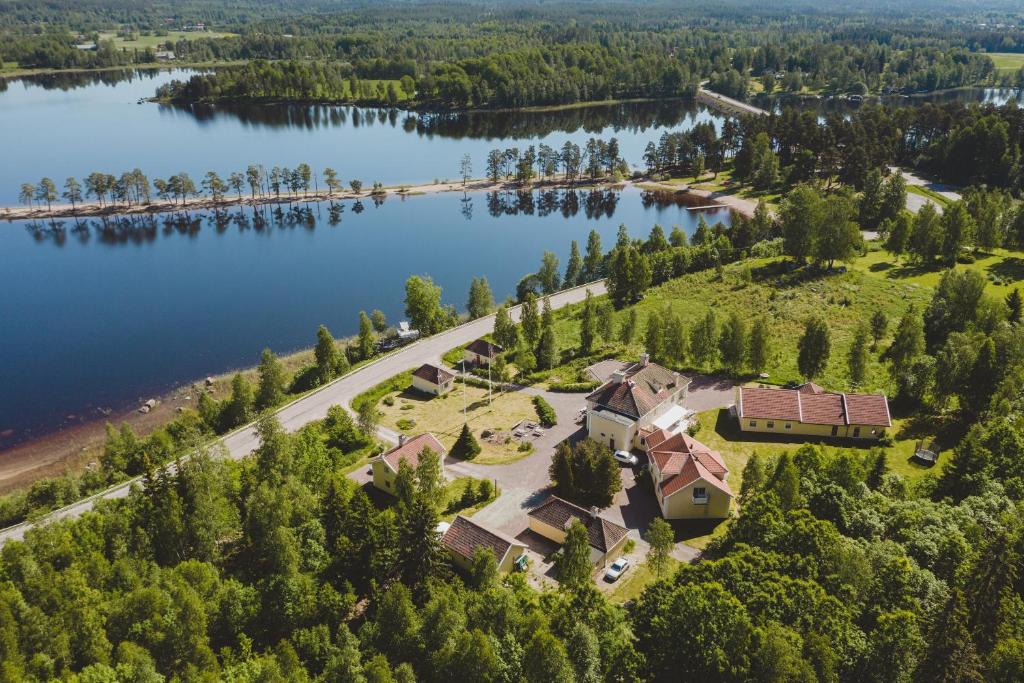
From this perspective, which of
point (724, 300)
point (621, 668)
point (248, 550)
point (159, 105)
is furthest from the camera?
point (159, 105)

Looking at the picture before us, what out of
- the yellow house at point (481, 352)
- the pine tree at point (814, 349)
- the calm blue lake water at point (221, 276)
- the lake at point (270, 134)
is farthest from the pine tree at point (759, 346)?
the lake at point (270, 134)

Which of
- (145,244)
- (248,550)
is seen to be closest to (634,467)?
(248,550)

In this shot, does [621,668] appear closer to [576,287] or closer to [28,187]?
[576,287]

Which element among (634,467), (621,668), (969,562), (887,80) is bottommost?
(634,467)

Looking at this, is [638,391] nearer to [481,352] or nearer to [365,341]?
[481,352]

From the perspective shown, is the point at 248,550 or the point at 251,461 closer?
the point at 248,550

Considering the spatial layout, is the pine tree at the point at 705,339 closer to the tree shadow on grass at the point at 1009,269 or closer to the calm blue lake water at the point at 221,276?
the calm blue lake water at the point at 221,276

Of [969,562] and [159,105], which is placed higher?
[159,105]

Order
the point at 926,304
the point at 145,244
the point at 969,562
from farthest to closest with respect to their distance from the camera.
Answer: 1. the point at 145,244
2. the point at 926,304
3. the point at 969,562
